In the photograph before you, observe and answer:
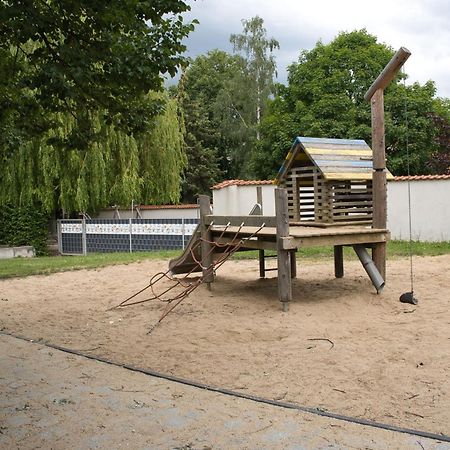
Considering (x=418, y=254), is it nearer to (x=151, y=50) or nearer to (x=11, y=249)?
(x=151, y=50)

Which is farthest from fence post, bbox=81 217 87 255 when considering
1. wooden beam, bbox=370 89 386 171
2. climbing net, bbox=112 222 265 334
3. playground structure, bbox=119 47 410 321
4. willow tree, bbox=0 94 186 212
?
wooden beam, bbox=370 89 386 171

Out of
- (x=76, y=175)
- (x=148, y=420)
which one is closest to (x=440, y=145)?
(x=76, y=175)

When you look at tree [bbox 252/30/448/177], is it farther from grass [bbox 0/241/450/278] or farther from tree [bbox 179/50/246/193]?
grass [bbox 0/241/450/278]

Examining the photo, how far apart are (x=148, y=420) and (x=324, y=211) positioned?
5132mm

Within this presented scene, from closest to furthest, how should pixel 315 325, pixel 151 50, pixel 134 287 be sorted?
1. pixel 151 50
2. pixel 315 325
3. pixel 134 287

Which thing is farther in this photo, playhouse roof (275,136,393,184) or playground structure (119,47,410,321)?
playhouse roof (275,136,393,184)

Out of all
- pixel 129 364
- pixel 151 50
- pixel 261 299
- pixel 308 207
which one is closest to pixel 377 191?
pixel 308 207

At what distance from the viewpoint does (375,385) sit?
14.8 ft

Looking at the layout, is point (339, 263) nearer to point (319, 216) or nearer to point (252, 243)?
point (319, 216)

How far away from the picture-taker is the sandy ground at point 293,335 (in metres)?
4.37

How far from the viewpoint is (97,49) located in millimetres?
5949

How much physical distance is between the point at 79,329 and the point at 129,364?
1901 millimetres

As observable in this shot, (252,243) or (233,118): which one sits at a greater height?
(233,118)

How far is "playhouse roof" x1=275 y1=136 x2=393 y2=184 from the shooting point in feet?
27.4
